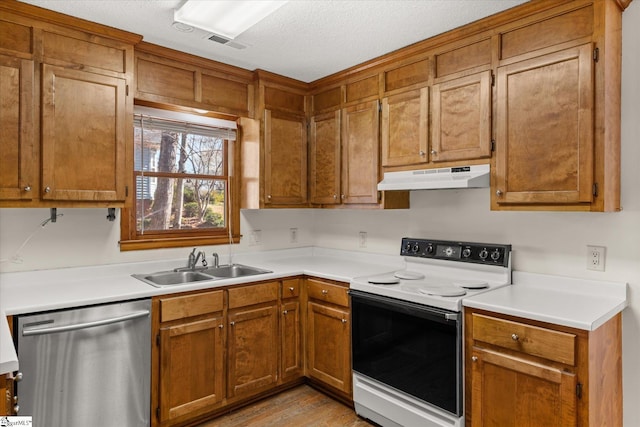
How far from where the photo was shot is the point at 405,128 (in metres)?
2.72

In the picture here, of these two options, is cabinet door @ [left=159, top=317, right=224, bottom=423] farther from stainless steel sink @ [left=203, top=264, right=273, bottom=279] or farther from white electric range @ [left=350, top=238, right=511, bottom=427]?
white electric range @ [left=350, top=238, right=511, bottom=427]

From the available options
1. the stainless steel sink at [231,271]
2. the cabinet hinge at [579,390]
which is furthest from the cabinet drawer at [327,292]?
the cabinet hinge at [579,390]

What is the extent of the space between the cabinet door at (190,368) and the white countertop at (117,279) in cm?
26

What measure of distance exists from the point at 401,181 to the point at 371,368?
46.9 inches

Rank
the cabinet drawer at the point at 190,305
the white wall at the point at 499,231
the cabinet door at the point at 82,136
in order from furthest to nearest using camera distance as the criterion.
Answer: the cabinet drawer at the point at 190,305 < the cabinet door at the point at 82,136 < the white wall at the point at 499,231

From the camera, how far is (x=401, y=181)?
2.66 metres

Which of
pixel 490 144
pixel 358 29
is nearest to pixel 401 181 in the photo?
pixel 490 144

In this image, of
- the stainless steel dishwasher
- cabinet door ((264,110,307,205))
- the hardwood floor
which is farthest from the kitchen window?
the hardwood floor

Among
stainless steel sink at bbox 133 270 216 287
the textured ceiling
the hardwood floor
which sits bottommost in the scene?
the hardwood floor

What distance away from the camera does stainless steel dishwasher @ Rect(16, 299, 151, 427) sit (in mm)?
1913

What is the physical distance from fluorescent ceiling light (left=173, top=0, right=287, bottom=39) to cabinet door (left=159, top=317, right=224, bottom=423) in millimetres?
1706

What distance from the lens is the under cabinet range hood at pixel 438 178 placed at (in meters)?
2.28

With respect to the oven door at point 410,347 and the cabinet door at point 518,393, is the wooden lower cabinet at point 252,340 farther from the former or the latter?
the cabinet door at point 518,393

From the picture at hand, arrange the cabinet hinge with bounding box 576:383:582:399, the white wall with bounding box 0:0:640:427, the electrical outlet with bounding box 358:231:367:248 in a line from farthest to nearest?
the electrical outlet with bounding box 358:231:367:248, the white wall with bounding box 0:0:640:427, the cabinet hinge with bounding box 576:383:582:399
